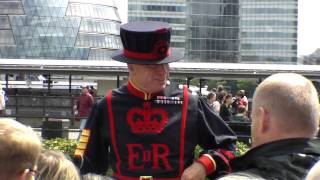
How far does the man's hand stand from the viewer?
2.66 meters

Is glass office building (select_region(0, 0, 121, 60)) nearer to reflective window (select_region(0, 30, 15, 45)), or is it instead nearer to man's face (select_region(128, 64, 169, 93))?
reflective window (select_region(0, 30, 15, 45))

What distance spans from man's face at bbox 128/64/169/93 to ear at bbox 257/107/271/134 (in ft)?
3.56

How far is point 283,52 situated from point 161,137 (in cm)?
12042

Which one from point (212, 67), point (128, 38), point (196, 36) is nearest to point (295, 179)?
point (128, 38)

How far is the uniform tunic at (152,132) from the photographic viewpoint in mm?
2826

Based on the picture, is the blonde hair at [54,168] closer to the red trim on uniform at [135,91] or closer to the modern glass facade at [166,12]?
the red trim on uniform at [135,91]

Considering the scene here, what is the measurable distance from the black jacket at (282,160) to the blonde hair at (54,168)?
0.75 metres

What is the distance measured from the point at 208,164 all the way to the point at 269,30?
400 feet

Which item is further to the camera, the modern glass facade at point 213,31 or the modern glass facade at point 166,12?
the modern glass facade at point 213,31

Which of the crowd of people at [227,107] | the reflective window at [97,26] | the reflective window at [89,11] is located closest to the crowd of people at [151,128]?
the crowd of people at [227,107]

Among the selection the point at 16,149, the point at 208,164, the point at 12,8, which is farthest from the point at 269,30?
the point at 16,149

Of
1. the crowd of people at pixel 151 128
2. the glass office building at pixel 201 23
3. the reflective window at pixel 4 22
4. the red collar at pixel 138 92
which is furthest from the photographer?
the glass office building at pixel 201 23

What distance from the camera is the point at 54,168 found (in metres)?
2.28

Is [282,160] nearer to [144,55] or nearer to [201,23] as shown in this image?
[144,55]
